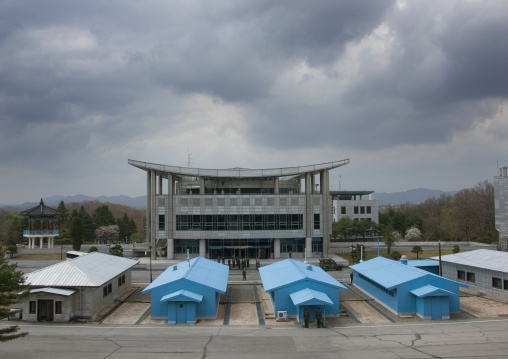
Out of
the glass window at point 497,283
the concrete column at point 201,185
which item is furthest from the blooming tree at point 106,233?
the glass window at point 497,283

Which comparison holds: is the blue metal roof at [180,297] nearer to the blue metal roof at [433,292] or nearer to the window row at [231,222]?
the blue metal roof at [433,292]

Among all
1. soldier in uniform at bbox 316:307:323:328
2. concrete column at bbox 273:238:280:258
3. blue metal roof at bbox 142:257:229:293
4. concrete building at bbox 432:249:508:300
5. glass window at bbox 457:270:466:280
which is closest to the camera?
soldier in uniform at bbox 316:307:323:328

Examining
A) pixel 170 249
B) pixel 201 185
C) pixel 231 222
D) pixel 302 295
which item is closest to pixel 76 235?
pixel 170 249

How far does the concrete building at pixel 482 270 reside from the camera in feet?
97.6

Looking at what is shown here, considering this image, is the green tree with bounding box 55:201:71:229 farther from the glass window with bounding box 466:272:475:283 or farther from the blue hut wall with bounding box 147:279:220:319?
the glass window with bounding box 466:272:475:283

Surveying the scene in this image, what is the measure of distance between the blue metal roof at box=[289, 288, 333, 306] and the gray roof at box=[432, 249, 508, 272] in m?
15.0

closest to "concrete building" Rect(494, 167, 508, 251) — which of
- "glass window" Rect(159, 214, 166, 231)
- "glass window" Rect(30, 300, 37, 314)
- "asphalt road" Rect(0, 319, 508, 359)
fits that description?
"asphalt road" Rect(0, 319, 508, 359)

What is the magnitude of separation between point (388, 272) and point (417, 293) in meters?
4.61

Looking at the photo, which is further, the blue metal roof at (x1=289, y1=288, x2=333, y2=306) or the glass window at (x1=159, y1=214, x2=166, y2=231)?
the glass window at (x1=159, y1=214, x2=166, y2=231)

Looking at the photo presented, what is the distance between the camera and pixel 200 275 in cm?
2788

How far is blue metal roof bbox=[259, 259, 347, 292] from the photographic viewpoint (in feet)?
84.1

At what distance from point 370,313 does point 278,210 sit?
101 ft

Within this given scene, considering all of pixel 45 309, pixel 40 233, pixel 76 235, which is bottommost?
pixel 45 309

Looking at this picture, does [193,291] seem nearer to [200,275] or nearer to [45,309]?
[200,275]
